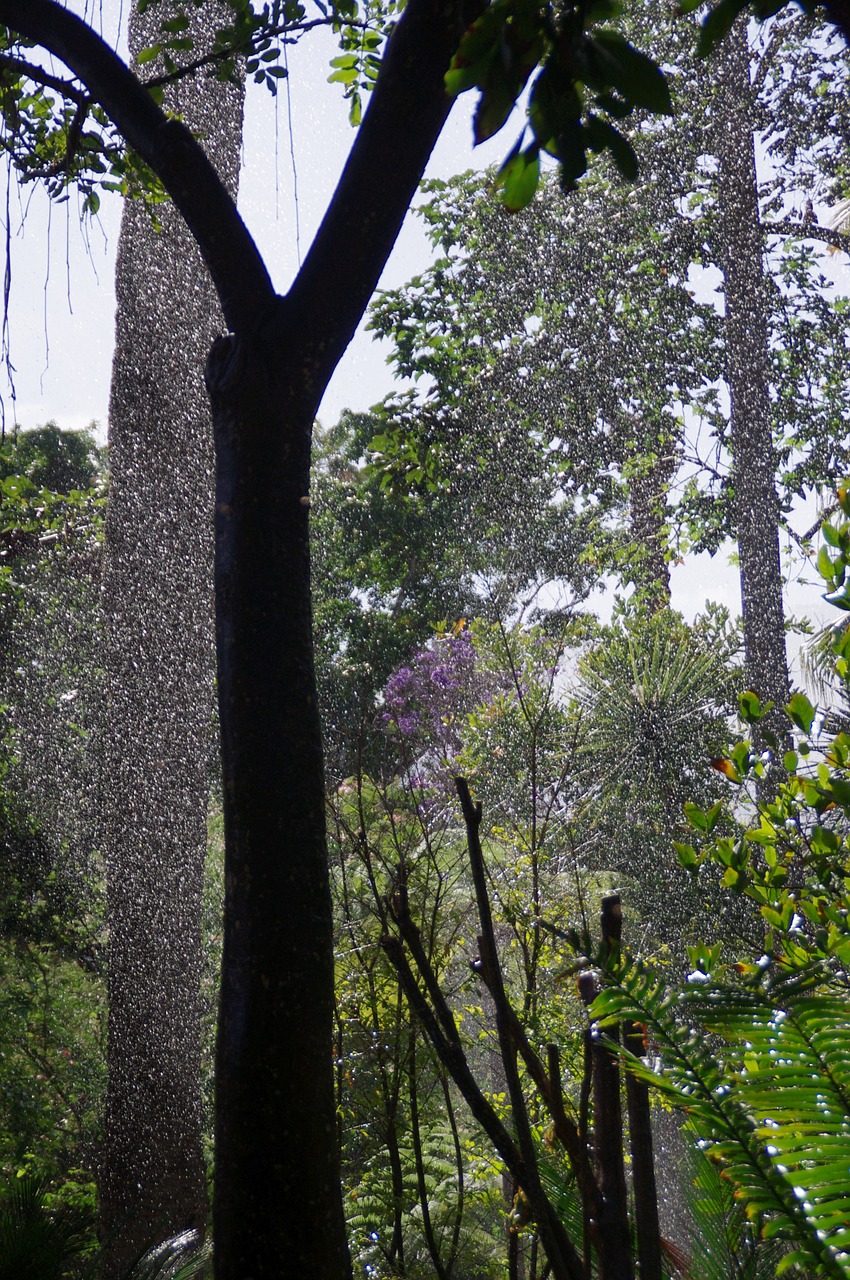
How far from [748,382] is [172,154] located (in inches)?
88.4

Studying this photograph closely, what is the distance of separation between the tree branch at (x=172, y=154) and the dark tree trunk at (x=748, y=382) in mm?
1778

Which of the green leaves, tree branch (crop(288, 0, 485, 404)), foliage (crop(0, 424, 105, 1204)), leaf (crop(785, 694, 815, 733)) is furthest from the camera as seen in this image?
foliage (crop(0, 424, 105, 1204))

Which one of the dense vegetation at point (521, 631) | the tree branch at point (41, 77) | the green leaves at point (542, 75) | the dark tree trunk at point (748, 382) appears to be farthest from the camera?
the dark tree trunk at point (748, 382)

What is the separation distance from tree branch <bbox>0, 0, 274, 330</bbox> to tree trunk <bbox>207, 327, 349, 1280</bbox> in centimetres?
7

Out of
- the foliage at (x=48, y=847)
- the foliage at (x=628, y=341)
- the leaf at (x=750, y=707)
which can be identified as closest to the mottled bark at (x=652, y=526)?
the foliage at (x=628, y=341)

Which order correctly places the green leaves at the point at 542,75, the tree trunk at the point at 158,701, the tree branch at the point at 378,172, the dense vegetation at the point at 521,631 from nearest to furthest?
the green leaves at the point at 542,75 → the tree branch at the point at 378,172 → the dense vegetation at the point at 521,631 → the tree trunk at the point at 158,701

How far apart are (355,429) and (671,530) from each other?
7.87 feet

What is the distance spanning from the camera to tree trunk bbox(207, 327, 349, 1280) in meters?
0.65

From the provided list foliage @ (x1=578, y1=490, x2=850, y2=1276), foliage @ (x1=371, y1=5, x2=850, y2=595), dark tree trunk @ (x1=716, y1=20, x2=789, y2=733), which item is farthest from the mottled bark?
foliage @ (x1=578, y1=490, x2=850, y2=1276)

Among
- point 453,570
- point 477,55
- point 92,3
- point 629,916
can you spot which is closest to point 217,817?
point 453,570

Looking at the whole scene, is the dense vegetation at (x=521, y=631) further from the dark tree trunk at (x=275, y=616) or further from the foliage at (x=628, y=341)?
the dark tree trunk at (x=275, y=616)

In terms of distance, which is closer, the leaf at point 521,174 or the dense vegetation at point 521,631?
the leaf at point 521,174

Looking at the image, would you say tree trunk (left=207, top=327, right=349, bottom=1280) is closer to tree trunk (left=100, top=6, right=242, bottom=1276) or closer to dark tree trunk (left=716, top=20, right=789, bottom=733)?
tree trunk (left=100, top=6, right=242, bottom=1276)

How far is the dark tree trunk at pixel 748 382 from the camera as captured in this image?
250 cm
